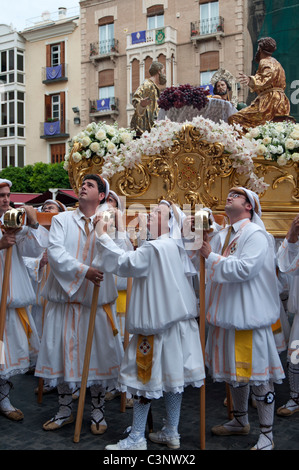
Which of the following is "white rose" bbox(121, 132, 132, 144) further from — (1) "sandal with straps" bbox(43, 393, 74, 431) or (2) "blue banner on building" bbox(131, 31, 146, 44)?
(2) "blue banner on building" bbox(131, 31, 146, 44)

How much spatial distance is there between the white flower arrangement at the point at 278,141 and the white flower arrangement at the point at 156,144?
72 millimetres

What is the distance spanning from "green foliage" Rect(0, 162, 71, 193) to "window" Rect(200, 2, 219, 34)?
957 centimetres

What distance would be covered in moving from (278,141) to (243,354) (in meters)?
3.27

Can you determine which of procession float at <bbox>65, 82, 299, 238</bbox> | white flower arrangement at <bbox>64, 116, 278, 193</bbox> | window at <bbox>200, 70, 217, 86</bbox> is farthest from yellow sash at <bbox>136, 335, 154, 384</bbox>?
window at <bbox>200, 70, 217, 86</bbox>

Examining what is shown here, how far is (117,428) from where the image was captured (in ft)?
15.1

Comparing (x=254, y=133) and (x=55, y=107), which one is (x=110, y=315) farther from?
(x=55, y=107)

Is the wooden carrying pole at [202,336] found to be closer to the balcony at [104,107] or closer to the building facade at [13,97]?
the balcony at [104,107]

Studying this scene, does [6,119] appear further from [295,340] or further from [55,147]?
[295,340]

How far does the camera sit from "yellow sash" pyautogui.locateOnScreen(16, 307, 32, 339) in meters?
4.94

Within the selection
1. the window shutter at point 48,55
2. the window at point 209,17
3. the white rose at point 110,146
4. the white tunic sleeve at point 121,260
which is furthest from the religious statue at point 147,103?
the window shutter at point 48,55

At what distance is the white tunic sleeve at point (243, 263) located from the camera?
408 centimetres

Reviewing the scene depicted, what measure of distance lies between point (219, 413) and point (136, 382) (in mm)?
1321

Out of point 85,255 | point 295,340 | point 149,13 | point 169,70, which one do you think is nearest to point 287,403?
point 295,340

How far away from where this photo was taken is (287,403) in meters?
5.04
